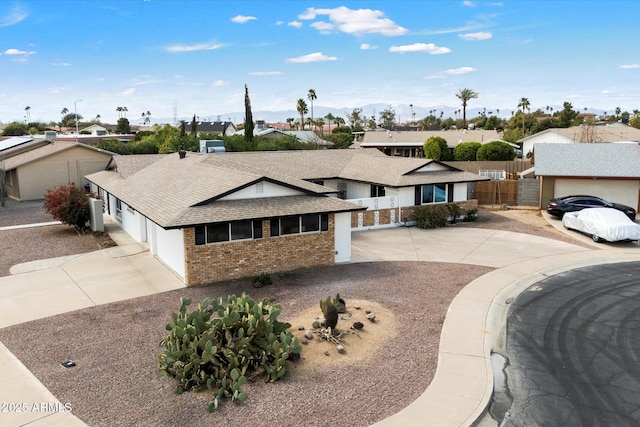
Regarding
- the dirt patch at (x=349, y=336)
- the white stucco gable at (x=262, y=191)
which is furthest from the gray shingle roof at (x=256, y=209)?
the dirt patch at (x=349, y=336)

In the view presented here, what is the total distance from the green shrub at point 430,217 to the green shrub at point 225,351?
1783 cm

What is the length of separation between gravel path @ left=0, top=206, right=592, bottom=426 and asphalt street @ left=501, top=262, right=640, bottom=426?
202cm

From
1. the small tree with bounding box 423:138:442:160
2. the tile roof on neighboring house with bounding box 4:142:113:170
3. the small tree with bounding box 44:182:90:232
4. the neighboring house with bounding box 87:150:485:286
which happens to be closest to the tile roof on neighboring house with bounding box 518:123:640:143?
the small tree with bounding box 423:138:442:160

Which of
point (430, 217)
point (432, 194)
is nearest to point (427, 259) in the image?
point (430, 217)

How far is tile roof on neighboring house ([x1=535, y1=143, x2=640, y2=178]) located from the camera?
32531mm

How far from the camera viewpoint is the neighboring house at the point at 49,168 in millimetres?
40406

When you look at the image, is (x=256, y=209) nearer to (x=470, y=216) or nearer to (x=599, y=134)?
(x=470, y=216)

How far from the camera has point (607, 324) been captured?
14453mm

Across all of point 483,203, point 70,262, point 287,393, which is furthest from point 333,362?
point 483,203

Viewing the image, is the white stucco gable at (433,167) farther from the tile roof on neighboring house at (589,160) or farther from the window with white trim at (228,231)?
the window with white trim at (228,231)

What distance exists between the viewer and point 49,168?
41.2 metres

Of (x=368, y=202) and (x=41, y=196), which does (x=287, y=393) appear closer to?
(x=368, y=202)

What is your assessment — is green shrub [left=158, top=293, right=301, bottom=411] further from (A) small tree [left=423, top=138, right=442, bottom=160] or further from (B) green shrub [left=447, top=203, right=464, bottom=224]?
(A) small tree [left=423, top=138, right=442, bottom=160]

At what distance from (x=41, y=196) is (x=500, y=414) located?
40.7 m
